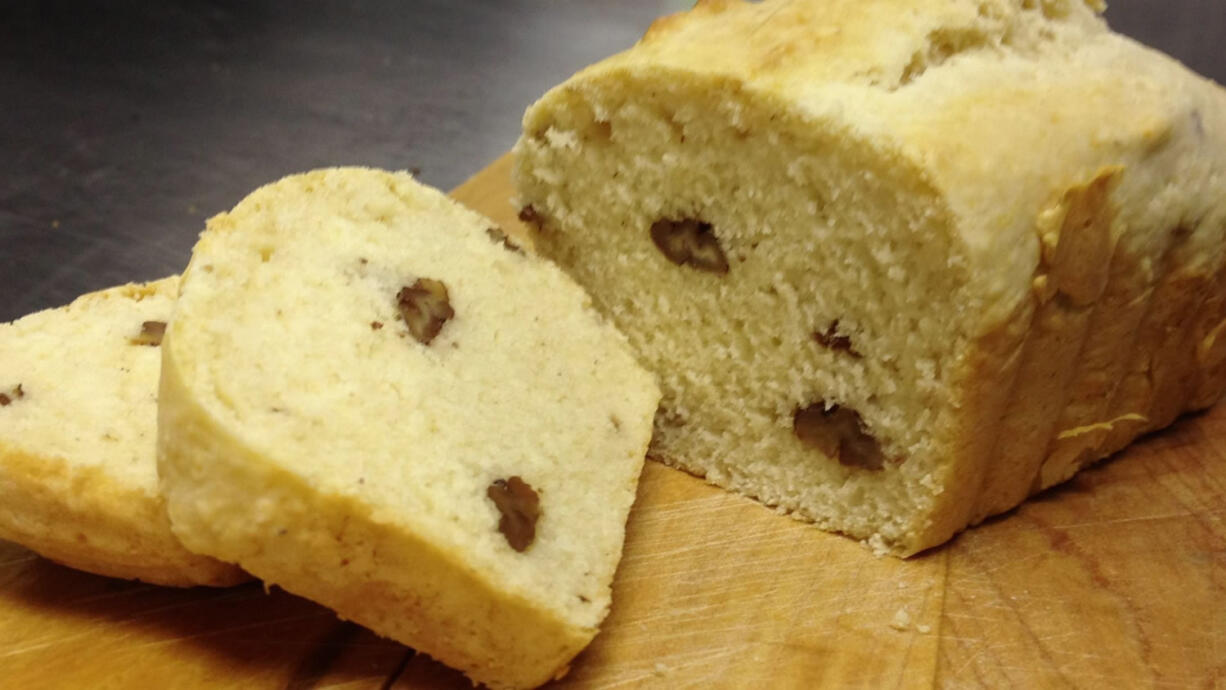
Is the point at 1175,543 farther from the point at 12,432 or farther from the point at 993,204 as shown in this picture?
the point at 12,432

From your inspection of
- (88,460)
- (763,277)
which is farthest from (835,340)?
(88,460)

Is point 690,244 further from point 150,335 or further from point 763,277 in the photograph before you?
point 150,335

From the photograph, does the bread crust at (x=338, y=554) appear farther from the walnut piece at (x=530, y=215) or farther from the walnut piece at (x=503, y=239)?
the walnut piece at (x=530, y=215)

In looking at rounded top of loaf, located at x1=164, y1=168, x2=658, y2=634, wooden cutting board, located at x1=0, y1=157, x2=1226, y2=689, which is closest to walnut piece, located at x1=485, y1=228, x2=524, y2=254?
rounded top of loaf, located at x1=164, y1=168, x2=658, y2=634

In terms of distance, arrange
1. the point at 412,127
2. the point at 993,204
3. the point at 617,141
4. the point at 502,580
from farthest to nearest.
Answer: the point at 412,127, the point at 617,141, the point at 993,204, the point at 502,580

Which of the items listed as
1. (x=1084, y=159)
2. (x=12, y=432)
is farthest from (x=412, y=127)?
(x=1084, y=159)

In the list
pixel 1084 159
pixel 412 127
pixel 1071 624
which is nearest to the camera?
pixel 1084 159

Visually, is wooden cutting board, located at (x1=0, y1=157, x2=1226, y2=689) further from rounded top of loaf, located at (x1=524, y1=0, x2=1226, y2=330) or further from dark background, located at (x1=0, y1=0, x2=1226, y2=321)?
dark background, located at (x1=0, y1=0, x2=1226, y2=321)
